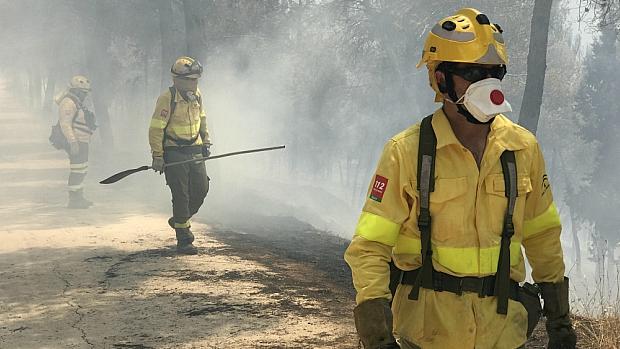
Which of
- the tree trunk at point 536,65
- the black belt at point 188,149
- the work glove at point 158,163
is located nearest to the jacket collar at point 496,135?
the work glove at point 158,163

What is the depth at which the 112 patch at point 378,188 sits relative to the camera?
104 inches

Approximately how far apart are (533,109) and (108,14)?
18127mm

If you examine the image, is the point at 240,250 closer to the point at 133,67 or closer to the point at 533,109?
the point at 533,109

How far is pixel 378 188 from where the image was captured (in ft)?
8.73

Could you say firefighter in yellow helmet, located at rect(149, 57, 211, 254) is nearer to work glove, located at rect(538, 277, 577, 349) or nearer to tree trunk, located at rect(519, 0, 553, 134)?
tree trunk, located at rect(519, 0, 553, 134)

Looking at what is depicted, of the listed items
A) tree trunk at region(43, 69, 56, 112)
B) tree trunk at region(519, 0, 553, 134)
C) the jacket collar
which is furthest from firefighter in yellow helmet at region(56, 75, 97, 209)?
tree trunk at region(43, 69, 56, 112)

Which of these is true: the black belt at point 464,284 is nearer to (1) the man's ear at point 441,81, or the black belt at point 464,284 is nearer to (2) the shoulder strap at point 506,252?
(2) the shoulder strap at point 506,252

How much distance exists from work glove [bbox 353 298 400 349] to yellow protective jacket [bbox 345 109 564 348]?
0.04 metres

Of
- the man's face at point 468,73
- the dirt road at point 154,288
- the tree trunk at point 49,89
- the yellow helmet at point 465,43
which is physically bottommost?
the dirt road at point 154,288

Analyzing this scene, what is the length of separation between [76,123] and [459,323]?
39.6ft

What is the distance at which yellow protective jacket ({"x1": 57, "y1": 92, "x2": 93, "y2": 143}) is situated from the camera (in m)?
13.5

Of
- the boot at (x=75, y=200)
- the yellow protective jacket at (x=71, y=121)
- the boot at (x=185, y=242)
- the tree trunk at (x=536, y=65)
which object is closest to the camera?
the boot at (x=185, y=242)

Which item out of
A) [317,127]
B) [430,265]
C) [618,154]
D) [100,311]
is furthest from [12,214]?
[618,154]

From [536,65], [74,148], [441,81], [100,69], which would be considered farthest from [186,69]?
[100,69]
